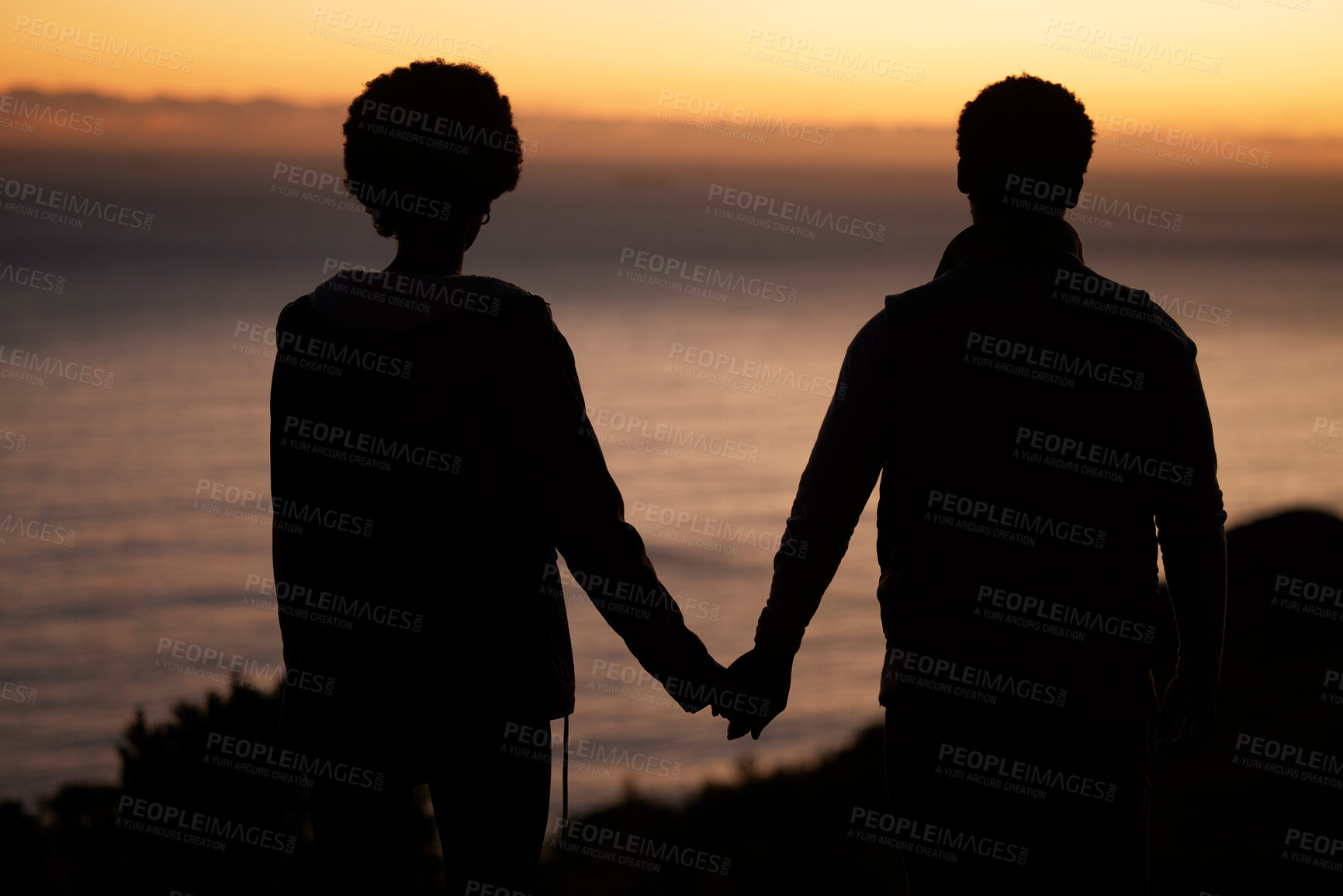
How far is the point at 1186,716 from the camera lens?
8.35 feet

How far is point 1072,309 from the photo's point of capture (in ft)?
7.64

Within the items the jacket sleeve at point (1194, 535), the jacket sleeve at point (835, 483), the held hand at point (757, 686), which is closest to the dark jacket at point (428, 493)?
the jacket sleeve at point (835, 483)

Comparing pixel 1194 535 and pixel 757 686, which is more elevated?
pixel 1194 535

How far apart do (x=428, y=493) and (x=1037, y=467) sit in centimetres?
132

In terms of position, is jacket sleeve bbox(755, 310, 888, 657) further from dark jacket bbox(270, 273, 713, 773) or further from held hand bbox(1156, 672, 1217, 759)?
held hand bbox(1156, 672, 1217, 759)

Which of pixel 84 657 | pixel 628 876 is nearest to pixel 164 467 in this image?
pixel 84 657

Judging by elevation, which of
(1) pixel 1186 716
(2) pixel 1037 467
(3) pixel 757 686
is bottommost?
(3) pixel 757 686

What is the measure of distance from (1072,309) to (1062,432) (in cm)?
29

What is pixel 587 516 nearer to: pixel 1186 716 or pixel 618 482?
pixel 1186 716

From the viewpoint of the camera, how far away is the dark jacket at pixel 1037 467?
2287mm

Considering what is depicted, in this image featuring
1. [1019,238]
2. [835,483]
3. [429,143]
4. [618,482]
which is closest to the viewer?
[429,143]

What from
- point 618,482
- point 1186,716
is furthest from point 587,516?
point 618,482

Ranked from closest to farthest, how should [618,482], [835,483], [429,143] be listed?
[429,143]
[835,483]
[618,482]

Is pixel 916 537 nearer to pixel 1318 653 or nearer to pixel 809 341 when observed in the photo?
pixel 1318 653
